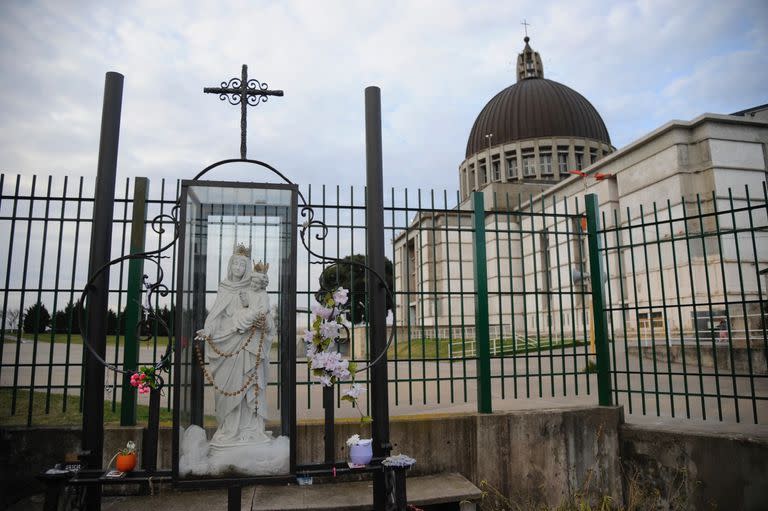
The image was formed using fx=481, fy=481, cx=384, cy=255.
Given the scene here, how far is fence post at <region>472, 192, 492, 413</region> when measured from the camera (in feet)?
17.5

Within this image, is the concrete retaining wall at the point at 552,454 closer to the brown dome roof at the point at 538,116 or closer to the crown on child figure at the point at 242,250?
the crown on child figure at the point at 242,250

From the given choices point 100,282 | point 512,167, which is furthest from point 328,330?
point 512,167

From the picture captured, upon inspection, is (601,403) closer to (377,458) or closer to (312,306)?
(377,458)

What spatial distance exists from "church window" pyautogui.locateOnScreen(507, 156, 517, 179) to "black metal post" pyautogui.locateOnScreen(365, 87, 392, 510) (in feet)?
148

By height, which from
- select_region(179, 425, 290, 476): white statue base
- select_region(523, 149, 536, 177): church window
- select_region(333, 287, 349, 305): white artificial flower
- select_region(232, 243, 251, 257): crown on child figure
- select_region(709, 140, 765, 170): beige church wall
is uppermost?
select_region(523, 149, 536, 177): church window

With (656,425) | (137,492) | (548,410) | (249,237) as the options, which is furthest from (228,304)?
(656,425)

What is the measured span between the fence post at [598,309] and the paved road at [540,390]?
7.2 inches

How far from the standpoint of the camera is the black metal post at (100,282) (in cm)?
366

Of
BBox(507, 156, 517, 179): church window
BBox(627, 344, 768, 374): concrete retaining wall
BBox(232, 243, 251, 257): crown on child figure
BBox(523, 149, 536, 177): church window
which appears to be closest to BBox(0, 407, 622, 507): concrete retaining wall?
BBox(232, 243, 251, 257): crown on child figure

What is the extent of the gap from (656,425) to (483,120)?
4831 cm

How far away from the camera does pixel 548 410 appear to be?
5.44 m

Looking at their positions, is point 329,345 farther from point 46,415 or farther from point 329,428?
point 46,415

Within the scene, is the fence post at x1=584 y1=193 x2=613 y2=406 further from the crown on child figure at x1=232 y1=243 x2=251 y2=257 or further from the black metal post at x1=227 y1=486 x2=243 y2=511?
the black metal post at x1=227 y1=486 x2=243 y2=511

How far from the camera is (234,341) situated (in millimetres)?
3697
